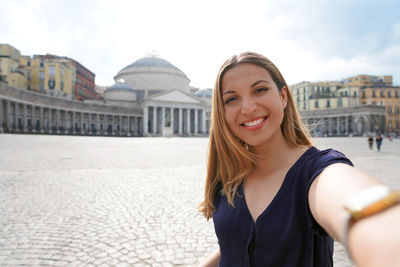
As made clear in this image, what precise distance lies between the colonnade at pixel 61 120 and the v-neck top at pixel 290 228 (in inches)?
1780

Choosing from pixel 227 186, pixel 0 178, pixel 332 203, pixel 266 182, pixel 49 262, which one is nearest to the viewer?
pixel 332 203

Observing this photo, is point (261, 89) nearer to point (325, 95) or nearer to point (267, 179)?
point (267, 179)

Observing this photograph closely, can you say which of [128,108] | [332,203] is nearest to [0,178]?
[332,203]

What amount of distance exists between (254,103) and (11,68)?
61102 millimetres

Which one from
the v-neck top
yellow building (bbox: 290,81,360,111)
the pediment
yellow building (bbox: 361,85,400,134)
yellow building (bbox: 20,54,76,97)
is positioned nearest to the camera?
the v-neck top

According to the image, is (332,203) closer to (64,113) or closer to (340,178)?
(340,178)

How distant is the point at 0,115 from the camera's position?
36906 mm

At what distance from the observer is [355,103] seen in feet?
A: 207

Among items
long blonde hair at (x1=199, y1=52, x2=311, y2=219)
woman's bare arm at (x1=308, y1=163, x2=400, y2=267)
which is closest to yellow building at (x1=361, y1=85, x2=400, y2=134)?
long blonde hair at (x1=199, y1=52, x2=311, y2=219)

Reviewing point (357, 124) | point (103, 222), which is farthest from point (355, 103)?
point (103, 222)

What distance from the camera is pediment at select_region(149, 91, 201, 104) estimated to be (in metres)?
62.2

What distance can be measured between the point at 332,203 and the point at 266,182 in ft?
1.84

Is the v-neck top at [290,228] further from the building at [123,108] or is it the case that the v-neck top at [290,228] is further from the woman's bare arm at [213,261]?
the building at [123,108]

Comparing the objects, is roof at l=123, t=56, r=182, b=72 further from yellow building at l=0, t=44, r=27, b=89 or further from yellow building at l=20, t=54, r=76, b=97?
yellow building at l=0, t=44, r=27, b=89
